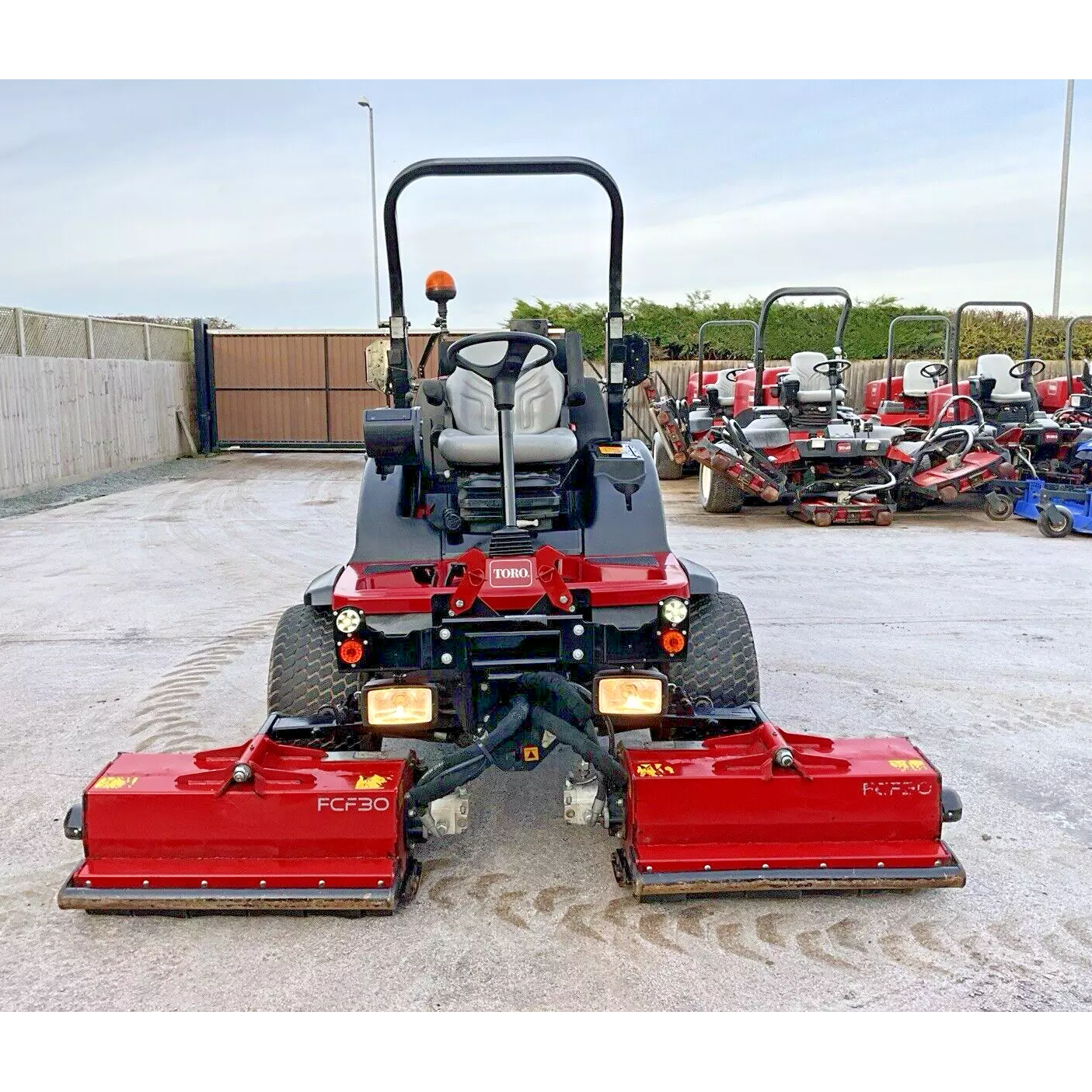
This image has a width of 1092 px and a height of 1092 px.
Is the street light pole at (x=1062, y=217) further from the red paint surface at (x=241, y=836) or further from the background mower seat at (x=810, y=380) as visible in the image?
the red paint surface at (x=241, y=836)

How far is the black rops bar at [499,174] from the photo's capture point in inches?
150

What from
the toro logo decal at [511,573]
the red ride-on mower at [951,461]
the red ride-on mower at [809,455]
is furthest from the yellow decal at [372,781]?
the red ride-on mower at [951,461]

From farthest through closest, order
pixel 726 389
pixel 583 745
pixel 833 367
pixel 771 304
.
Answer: pixel 726 389 → pixel 833 367 → pixel 771 304 → pixel 583 745

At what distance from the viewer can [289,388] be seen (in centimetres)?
1888

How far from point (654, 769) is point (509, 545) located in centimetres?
78

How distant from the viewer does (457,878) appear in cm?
310

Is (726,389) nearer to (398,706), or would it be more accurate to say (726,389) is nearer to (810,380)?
(810,380)

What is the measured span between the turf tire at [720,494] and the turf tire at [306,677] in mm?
7382

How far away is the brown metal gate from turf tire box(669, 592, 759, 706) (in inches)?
610

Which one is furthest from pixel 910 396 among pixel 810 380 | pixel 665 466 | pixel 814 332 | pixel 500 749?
pixel 500 749

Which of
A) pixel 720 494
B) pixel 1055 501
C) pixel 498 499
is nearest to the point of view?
pixel 498 499

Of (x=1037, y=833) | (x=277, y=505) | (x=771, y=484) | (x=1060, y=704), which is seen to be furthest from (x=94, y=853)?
(x=277, y=505)

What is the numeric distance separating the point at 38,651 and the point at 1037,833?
15.4 ft

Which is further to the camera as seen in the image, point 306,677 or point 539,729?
point 306,677
